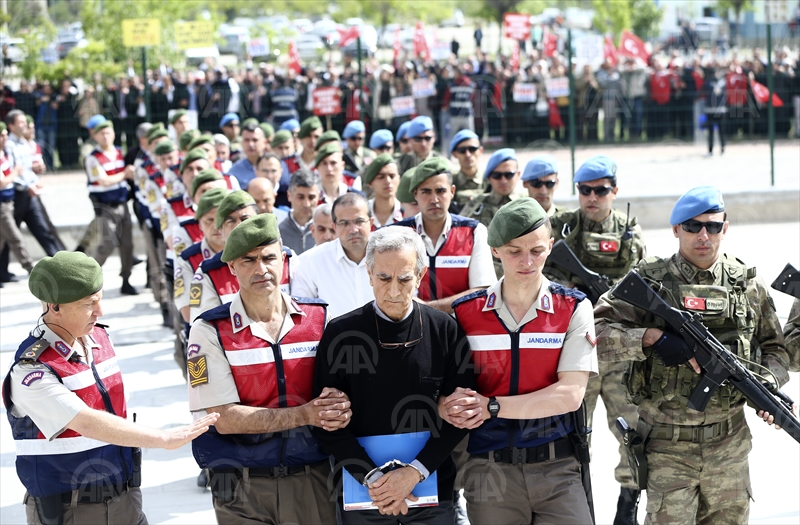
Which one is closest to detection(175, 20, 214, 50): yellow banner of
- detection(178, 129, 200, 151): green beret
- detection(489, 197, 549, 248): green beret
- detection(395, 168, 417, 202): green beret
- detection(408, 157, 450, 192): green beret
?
detection(178, 129, 200, 151): green beret

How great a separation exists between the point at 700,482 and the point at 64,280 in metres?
3.01

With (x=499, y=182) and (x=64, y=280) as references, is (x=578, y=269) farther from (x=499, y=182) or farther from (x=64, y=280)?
(x=64, y=280)

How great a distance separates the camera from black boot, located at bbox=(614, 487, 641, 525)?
5.49 m

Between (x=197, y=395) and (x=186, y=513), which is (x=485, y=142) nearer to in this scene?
(x=186, y=513)

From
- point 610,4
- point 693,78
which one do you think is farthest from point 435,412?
point 610,4

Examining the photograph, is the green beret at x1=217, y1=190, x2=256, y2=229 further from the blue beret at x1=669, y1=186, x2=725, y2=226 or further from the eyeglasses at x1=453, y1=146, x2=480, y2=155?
the eyeglasses at x1=453, y1=146, x2=480, y2=155

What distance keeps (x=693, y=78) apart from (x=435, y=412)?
687 inches

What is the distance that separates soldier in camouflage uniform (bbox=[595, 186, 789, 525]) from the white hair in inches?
42.5

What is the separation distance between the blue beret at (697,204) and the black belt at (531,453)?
4.09ft

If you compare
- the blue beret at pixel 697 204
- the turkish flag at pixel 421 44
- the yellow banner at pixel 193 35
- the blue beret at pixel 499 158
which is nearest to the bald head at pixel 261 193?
the blue beret at pixel 499 158

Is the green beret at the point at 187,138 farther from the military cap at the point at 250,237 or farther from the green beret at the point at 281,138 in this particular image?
the military cap at the point at 250,237

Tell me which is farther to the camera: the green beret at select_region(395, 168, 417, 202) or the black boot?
the green beret at select_region(395, 168, 417, 202)

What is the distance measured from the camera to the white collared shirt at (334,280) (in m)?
5.47

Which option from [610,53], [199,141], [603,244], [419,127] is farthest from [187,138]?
[610,53]
